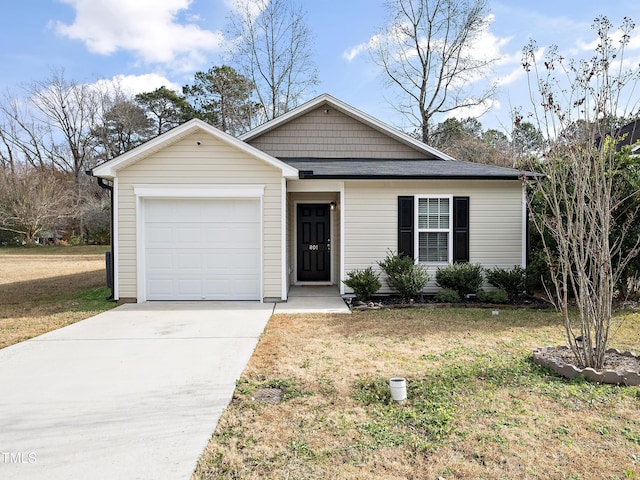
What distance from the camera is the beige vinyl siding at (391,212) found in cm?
896

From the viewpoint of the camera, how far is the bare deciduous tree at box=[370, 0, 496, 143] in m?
21.0

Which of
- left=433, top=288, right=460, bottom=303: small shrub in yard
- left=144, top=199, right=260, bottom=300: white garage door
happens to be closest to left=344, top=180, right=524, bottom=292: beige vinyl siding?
left=433, top=288, right=460, bottom=303: small shrub in yard

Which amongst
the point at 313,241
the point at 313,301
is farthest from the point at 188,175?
the point at 313,241

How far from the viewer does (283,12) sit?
72.1 ft

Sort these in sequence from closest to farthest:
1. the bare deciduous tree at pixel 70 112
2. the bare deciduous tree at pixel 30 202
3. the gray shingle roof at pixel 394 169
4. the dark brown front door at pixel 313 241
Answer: the gray shingle roof at pixel 394 169
the dark brown front door at pixel 313 241
the bare deciduous tree at pixel 30 202
the bare deciduous tree at pixel 70 112

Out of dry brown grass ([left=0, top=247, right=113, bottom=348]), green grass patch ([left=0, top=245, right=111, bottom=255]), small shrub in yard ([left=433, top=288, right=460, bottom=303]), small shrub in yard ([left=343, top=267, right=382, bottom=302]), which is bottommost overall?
dry brown grass ([left=0, top=247, right=113, bottom=348])

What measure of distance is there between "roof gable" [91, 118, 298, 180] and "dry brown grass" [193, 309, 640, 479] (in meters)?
4.17

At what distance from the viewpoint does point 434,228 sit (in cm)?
898

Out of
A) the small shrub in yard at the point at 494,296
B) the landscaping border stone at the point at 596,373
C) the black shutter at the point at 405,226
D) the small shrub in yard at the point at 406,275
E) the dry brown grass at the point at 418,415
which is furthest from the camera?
the black shutter at the point at 405,226

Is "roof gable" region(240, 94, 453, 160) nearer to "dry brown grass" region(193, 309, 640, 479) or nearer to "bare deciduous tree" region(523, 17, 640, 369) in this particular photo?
"bare deciduous tree" region(523, 17, 640, 369)

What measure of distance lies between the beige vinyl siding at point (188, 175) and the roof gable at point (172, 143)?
0.36 ft

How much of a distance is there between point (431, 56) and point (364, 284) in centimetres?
1789

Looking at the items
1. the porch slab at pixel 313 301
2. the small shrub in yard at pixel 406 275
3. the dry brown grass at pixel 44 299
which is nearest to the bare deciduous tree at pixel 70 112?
the dry brown grass at pixel 44 299

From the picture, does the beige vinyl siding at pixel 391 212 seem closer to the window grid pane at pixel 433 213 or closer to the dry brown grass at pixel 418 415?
the window grid pane at pixel 433 213
